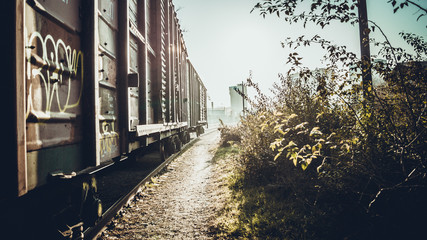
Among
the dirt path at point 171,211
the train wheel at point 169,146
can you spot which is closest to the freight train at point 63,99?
the dirt path at point 171,211

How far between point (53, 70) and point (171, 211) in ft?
8.41

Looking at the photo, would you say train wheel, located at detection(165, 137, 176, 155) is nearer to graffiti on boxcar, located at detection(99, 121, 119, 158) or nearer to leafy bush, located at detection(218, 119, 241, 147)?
leafy bush, located at detection(218, 119, 241, 147)

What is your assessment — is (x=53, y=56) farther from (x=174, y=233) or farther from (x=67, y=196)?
(x=174, y=233)

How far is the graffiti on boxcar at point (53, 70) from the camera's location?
1417 millimetres

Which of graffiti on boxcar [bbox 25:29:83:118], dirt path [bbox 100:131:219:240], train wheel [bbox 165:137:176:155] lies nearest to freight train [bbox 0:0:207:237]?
graffiti on boxcar [bbox 25:29:83:118]

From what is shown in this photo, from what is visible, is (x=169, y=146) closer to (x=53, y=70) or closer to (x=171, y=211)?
(x=171, y=211)

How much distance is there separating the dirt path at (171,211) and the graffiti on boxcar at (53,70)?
1784 millimetres

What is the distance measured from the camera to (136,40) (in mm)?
3869

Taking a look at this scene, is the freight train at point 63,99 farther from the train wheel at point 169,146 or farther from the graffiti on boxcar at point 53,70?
the train wheel at point 169,146

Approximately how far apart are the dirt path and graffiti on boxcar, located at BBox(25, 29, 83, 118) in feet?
5.85

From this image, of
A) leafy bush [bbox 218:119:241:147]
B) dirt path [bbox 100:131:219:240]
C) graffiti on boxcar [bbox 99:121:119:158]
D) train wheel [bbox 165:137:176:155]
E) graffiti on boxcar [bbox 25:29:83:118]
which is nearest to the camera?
graffiti on boxcar [bbox 25:29:83:118]

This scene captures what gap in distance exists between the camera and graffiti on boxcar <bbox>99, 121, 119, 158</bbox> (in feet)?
7.72

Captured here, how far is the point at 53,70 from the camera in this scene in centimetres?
164

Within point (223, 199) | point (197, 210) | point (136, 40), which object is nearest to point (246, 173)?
point (223, 199)
